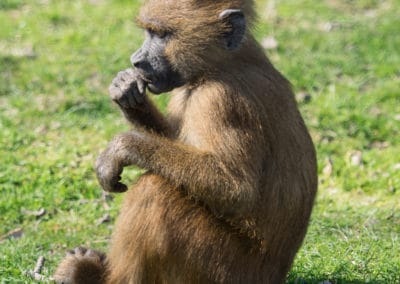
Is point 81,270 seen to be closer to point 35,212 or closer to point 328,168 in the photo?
point 35,212

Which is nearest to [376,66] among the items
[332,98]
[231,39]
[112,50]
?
[332,98]

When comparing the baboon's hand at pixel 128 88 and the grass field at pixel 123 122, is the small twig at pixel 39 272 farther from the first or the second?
the baboon's hand at pixel 128 88

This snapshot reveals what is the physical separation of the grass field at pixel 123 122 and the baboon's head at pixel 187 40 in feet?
2.68

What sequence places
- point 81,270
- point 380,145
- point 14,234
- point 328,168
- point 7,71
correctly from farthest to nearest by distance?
point 7,71 → point 380,145 → point 328,168 → point 14,234 → point 81,270

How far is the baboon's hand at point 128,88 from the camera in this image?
19.3 feet

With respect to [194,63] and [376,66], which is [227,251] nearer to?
[194,63]

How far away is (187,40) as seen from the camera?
5.81 m

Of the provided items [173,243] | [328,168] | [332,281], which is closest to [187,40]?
[173,243]

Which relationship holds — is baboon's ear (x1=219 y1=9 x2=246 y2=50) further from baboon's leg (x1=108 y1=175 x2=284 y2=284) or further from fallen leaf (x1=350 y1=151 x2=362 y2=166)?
fallen leaf (x1=350 y1=151 x2=362 y2=166)

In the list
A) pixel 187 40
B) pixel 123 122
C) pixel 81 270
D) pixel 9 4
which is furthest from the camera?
pixel 9 4

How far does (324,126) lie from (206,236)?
4479 mm

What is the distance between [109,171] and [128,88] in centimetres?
60

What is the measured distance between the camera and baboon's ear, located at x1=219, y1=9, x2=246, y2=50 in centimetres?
574

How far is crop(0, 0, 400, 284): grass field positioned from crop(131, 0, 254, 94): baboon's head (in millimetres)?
816
